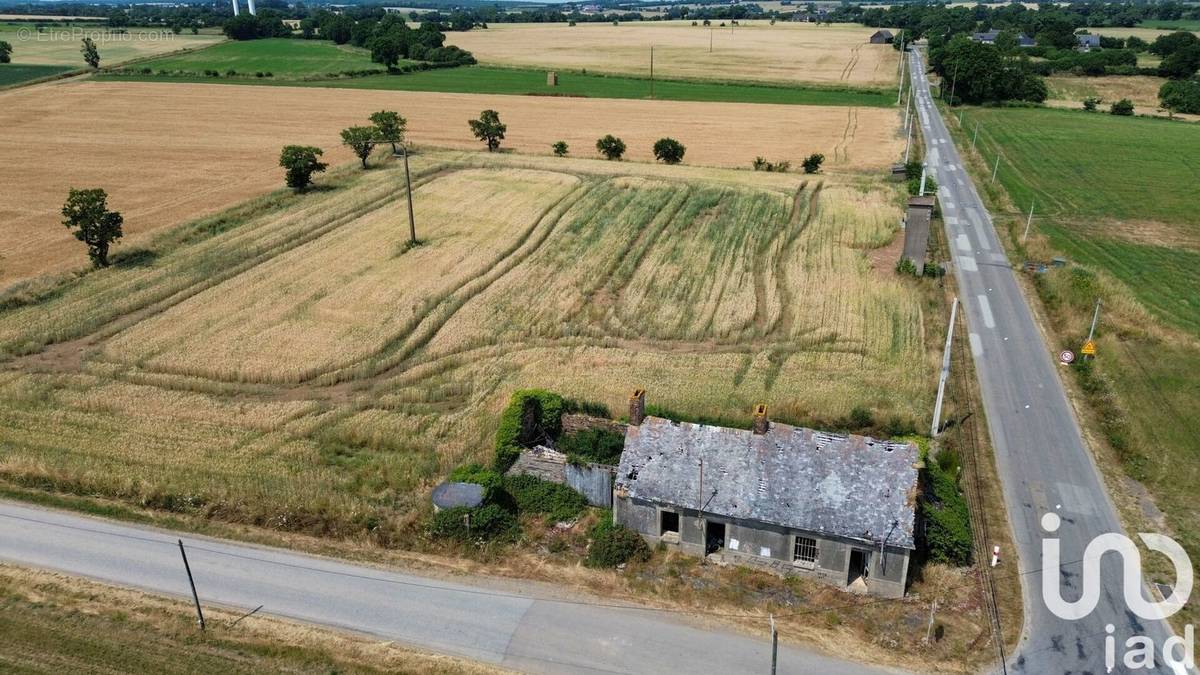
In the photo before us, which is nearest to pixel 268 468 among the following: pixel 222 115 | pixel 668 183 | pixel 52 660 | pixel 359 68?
pixel 52 660

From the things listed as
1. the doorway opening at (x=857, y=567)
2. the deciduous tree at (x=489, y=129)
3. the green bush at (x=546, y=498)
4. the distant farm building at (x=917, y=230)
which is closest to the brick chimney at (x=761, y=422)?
the doorway opening at (x=857, y=567)

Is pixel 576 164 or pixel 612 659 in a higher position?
pixel 576 164

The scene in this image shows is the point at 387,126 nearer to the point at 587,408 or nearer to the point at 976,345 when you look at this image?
the point at 587,408

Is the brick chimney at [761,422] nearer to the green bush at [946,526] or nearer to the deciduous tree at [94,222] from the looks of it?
the green bush at [946,526]

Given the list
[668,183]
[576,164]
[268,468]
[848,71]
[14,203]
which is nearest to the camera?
[268,468]

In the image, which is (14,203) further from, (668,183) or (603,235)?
(668,183)

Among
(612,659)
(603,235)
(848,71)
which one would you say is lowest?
(612,659)
